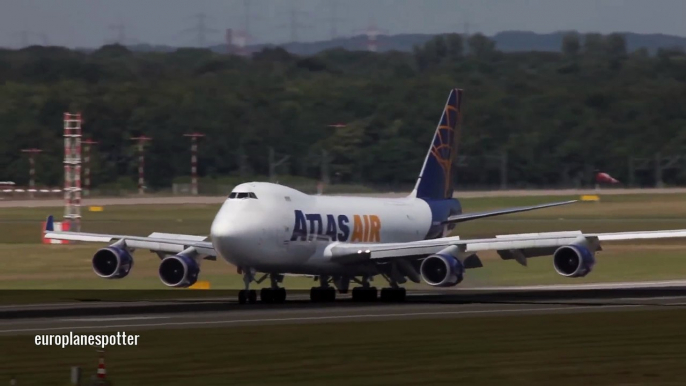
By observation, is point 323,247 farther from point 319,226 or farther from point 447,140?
Answer: point 447,140

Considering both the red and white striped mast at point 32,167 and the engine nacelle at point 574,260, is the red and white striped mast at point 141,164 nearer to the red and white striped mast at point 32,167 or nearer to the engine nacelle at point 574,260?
the red and white striped mast at point 32,167

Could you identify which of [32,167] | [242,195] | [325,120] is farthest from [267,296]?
[325,120]

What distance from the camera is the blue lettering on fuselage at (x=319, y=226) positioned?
147 ft

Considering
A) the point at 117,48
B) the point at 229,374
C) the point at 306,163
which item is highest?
the point at 117,48

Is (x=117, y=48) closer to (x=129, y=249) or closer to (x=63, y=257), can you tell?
(x=63, y=257)

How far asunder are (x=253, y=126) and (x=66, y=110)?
19.4 metres

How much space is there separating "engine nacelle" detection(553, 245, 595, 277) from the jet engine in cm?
300

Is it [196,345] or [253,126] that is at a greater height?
[253,126]

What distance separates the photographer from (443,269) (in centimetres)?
4359

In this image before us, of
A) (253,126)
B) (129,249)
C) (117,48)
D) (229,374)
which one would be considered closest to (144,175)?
(253,126)

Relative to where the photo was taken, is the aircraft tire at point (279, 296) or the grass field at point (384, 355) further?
the aircraft tire at point (279, 296)

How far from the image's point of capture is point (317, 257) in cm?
4572

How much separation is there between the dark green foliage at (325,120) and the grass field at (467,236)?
25035mm

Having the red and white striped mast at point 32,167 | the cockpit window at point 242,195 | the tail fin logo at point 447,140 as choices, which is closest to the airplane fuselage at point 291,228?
the cockpit window at point 242,195
